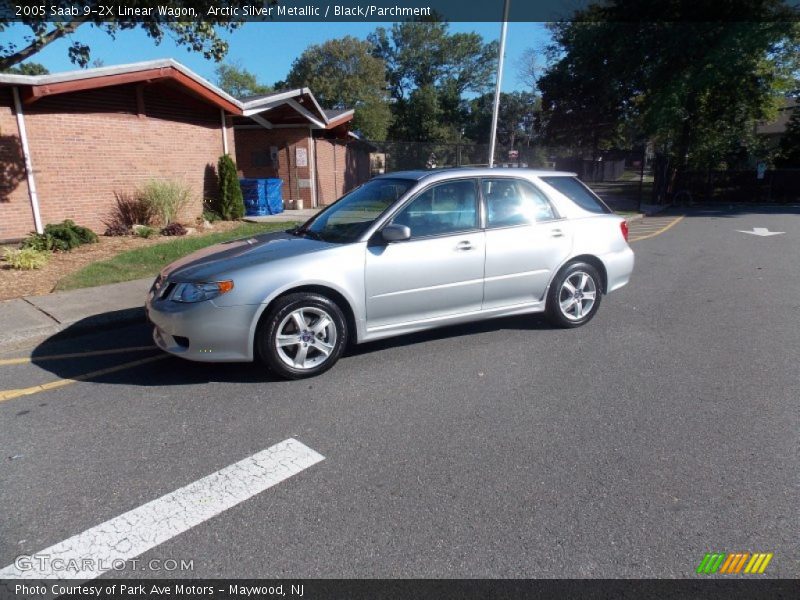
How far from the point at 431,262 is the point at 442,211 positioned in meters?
0.57

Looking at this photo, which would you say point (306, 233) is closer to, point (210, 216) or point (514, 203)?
point (514, 203)

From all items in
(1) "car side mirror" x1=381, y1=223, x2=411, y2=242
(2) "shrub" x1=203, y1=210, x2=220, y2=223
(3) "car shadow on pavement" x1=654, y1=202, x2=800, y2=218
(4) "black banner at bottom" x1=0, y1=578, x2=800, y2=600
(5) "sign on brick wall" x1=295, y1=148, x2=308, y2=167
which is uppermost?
(5) "sign on brick wall" x1=295, y1=148, x2=308, y2=167

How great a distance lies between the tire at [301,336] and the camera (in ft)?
13.6

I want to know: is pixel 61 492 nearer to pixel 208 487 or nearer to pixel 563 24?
pixel 208 487

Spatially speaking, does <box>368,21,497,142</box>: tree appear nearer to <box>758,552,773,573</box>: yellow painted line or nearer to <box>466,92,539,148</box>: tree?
<box>466,92,539,148</box>: tree

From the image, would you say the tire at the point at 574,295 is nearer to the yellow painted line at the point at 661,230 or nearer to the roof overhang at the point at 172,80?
the yellow painted line at the point at 661,230

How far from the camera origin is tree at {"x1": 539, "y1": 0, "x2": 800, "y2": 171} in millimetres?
19969

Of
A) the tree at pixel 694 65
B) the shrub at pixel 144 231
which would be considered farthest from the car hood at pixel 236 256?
the tree at pixel 694 65

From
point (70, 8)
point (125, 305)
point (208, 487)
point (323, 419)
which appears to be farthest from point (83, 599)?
point (70, 8)

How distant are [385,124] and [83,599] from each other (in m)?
49.2

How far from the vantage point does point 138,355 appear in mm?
5012

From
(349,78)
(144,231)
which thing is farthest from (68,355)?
(349,78)

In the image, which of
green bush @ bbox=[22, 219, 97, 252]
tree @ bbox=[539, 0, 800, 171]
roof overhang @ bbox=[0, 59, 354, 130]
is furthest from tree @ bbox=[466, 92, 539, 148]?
green bush @ bbox=[22, 219, 97, 252]

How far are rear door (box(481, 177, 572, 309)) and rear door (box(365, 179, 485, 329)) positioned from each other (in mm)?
142
